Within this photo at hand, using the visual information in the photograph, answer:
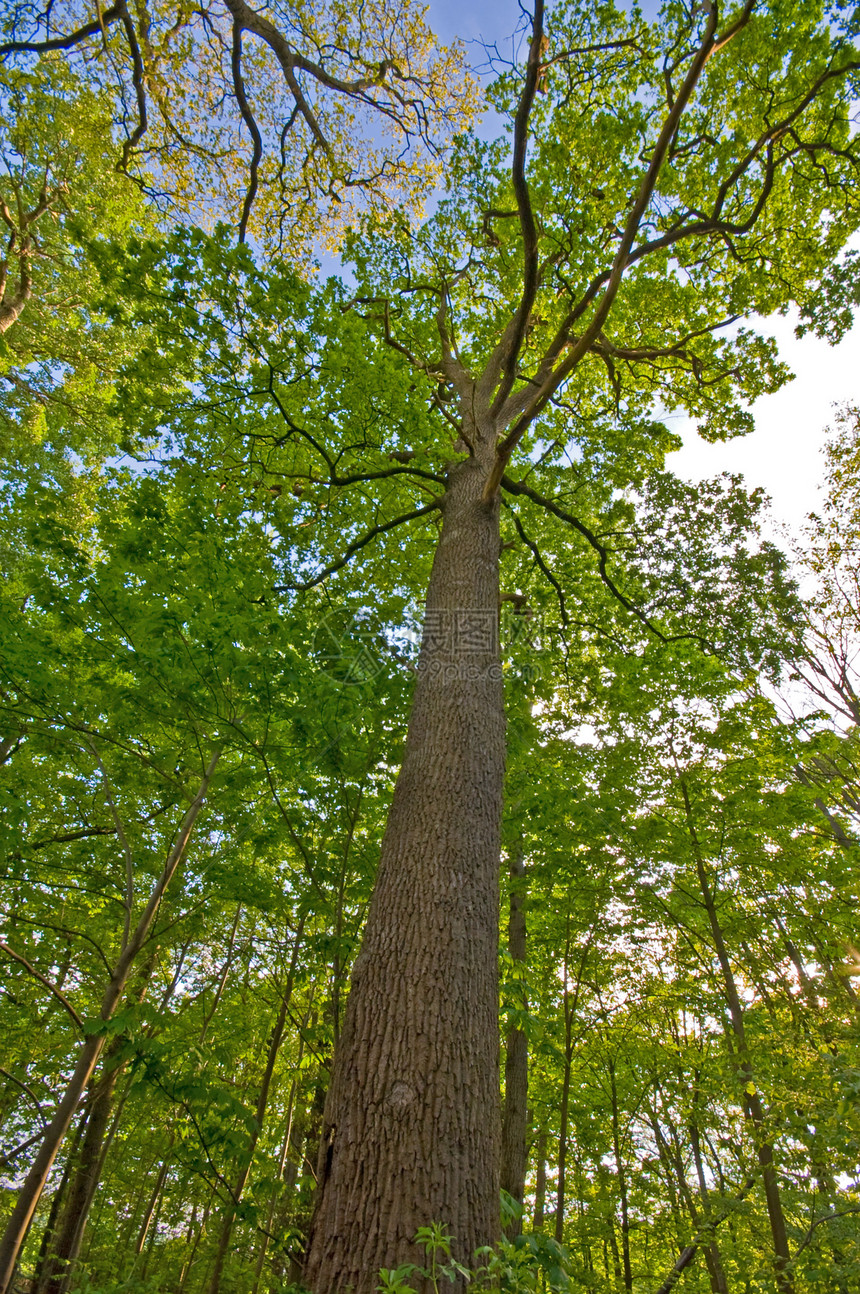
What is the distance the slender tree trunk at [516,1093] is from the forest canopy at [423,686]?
0.08m

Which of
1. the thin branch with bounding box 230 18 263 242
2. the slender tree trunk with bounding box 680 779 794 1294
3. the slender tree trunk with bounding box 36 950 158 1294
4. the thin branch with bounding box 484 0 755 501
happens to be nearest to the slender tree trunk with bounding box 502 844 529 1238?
the slender tree trunk with bounding box 680 779 794 1294

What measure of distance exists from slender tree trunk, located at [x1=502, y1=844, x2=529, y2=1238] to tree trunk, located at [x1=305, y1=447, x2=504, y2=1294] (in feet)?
9.66

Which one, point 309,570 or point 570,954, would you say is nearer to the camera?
point 309,570

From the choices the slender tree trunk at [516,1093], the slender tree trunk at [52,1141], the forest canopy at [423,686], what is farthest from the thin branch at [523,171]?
the slender tree trunk at [516,1093]

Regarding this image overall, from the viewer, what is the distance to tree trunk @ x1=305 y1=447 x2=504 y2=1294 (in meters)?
1.62

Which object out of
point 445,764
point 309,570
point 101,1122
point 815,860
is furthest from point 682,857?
point 101,1122

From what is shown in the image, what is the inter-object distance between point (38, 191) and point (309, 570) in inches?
432

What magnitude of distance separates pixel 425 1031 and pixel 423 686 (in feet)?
6.33

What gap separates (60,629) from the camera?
3.92 m

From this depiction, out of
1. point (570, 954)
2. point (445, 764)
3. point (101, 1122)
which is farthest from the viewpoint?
point (570, 954)

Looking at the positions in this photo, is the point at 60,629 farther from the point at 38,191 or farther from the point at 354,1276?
the point at 38,191

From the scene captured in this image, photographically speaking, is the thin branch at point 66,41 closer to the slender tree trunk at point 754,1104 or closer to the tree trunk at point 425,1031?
the tree trunk at point 425,1031

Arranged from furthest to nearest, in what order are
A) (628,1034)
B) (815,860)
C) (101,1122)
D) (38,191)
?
(38,191)
(628,1034)
(101,1122)
(815,860)

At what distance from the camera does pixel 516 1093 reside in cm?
677
